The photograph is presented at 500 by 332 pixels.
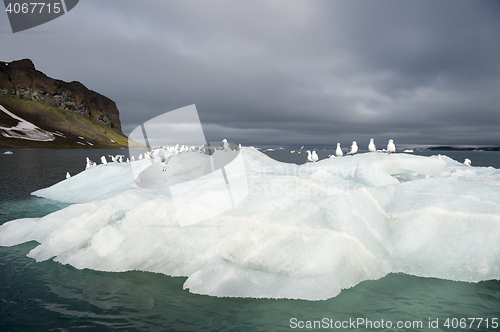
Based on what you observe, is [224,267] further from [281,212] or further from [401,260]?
[401,260]

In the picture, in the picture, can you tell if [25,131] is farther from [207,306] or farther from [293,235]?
[293,235]

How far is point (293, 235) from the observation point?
6.68 metres

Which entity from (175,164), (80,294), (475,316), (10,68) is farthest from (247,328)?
(10,68)

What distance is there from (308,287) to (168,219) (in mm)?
4231

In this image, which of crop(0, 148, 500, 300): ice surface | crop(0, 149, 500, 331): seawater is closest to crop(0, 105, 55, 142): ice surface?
crop(0, 148, 500, 300): ice surface

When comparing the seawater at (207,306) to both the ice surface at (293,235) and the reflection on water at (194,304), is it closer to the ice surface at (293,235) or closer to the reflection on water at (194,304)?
the reflection on water at (194,304)

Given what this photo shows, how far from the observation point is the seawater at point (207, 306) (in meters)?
4.97

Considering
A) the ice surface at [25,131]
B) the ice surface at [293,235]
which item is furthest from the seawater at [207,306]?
the ice surface at [25,131]

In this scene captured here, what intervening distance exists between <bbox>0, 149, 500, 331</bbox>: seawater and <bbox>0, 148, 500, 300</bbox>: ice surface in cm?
26

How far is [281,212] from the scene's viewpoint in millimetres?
7363

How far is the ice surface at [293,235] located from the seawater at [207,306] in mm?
261

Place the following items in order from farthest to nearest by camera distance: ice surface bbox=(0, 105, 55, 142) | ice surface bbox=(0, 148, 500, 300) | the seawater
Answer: ice surface bbox=(0, 105, 55, 142) < ice surface bbox=(0, 148, 500, 300) < the seawater

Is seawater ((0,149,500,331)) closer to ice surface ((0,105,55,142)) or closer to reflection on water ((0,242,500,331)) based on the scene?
reflection on water ((0,242,500,331))

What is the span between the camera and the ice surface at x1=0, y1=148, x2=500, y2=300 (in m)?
6.11
